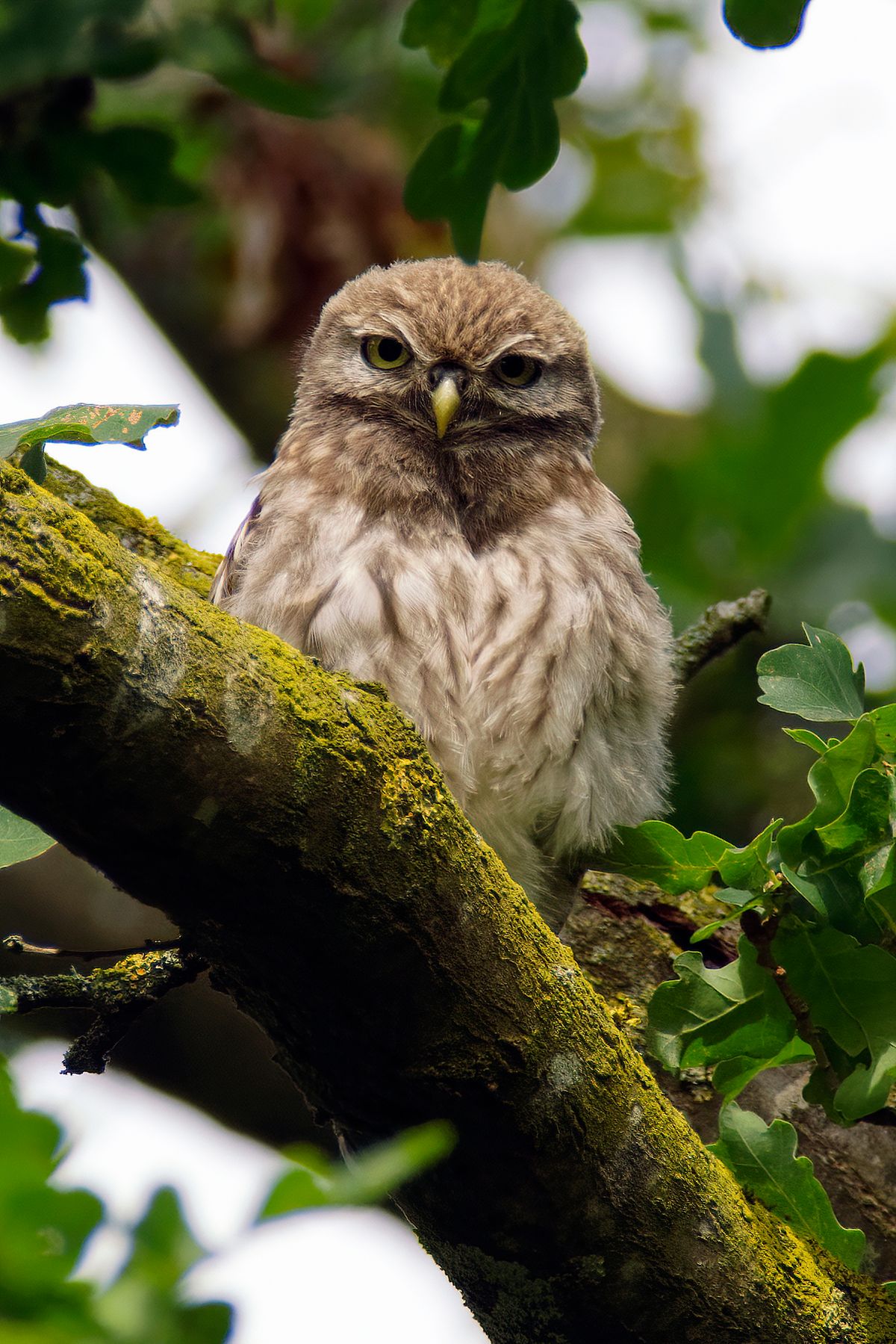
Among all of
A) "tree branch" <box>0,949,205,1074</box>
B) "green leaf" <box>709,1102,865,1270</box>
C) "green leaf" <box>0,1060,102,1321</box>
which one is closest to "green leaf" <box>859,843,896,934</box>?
"green leaf" <box>709,1102,865,1270</box>

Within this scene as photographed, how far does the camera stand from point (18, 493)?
1867 millimetres

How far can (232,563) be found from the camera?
13.6ft

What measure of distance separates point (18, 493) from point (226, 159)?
4.94 meters

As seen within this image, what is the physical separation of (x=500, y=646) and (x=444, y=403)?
108cm

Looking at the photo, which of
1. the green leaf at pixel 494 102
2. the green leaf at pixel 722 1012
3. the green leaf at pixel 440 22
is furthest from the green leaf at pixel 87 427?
the green leaf at pixel 722 1012

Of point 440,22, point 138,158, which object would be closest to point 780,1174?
point 440,22

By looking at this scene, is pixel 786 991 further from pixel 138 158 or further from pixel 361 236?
pixel 361 236

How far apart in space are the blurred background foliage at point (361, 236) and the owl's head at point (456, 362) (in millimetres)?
499

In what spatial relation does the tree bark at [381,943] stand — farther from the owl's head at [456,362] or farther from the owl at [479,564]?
the owl's head at [456,362]

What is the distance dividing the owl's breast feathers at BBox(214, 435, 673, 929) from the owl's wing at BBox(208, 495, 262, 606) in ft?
0.03

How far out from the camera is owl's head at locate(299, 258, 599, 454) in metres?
4.58

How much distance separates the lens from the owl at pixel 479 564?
12.1 ft

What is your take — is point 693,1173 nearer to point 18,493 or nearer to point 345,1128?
point 345,1128

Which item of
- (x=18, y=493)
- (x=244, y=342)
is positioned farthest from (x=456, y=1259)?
(x=244, y=342)
